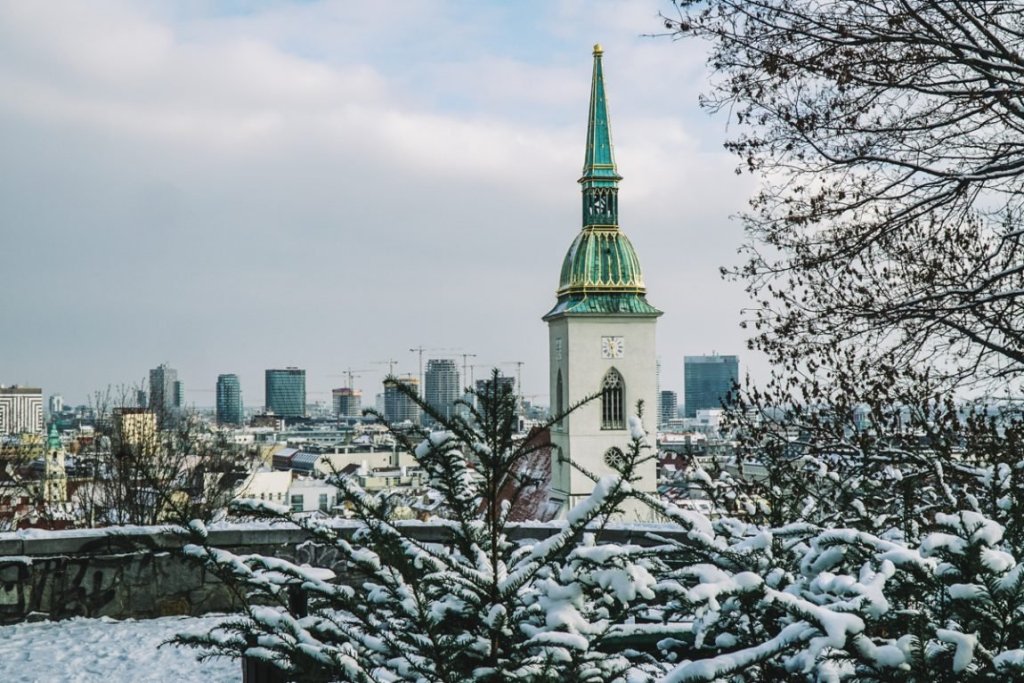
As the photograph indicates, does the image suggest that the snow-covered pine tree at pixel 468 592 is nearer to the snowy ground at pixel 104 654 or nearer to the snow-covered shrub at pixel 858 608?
the snow-covered shrub at pixel 858 608

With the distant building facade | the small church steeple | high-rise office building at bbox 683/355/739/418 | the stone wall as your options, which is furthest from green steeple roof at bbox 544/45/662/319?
high-rise office building at bbox 683/355/739/418

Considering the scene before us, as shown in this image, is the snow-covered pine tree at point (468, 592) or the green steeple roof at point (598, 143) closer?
the snow-covered pine tree at point (468, 592)

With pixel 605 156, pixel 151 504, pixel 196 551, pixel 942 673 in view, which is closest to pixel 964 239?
pixel 942 673

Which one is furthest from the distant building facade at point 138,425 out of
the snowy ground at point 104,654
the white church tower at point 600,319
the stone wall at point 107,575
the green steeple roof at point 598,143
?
the green steeple roof at point 598,143

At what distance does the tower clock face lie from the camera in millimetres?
50062

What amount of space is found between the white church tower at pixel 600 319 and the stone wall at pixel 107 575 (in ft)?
128

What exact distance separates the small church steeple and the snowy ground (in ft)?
132

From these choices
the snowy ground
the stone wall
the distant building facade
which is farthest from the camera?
the distant building facade

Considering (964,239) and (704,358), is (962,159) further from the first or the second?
(704,358)

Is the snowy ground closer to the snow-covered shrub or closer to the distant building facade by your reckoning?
the snow-covered shrub

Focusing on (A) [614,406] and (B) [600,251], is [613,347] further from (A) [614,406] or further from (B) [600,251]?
(B) [600,251]

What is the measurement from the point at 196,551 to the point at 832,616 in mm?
2032

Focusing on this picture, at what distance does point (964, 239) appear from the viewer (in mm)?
7801

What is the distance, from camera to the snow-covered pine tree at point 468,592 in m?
3.26
